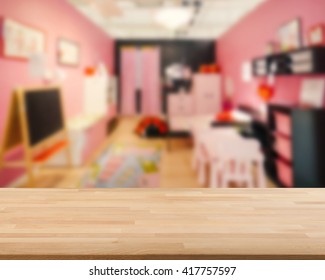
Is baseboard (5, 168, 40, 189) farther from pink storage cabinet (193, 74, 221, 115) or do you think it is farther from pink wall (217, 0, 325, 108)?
pink storage cabinet (193, 74, 221, 115)

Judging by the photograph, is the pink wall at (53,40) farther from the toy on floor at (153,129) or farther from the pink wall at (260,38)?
the pink wall at (260,38)

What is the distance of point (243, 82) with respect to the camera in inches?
308

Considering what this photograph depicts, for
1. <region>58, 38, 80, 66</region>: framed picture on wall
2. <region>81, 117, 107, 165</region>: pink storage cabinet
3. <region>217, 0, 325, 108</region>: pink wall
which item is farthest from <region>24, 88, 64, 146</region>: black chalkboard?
<region>217, 0, 325, 108</region>: pink wall

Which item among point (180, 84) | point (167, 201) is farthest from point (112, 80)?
point (167, 201)

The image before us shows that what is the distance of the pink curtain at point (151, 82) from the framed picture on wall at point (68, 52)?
465 cm

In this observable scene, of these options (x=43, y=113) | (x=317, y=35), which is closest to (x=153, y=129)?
(x=43, y=113)

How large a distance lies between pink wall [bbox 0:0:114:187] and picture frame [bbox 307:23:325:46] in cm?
347

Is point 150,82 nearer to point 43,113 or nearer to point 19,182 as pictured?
point 43,113

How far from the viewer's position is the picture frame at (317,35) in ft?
13.0

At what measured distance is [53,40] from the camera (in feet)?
18.3

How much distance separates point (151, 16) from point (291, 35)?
3.49 meters

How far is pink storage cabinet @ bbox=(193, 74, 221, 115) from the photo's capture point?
9875 mm

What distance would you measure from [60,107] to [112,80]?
5.20 metres
